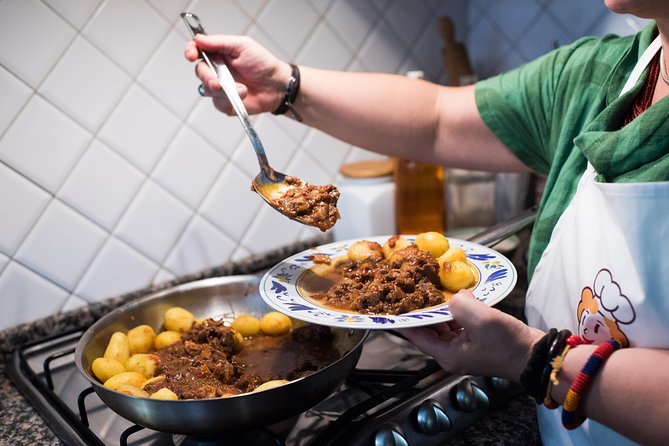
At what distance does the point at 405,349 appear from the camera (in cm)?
108

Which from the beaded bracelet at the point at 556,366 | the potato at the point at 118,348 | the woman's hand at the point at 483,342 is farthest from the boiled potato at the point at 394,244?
the potato at the point at 118,348

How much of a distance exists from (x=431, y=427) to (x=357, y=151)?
0.90 m

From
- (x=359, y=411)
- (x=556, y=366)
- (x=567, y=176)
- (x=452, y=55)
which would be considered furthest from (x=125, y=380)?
(x=452, y=55)

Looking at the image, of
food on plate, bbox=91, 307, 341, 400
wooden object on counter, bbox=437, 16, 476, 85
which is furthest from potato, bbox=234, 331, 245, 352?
wooden object on counter, bbox=437, 16, 476, 85

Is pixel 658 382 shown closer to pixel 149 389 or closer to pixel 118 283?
pixel 149 389

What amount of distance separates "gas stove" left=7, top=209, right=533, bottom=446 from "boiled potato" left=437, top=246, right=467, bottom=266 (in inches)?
6.4

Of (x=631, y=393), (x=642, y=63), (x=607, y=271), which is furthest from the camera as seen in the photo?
(x=642, y=63)

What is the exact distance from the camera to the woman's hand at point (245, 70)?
100 centimetres

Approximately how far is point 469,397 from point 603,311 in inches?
8.6

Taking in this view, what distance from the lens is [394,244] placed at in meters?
0.95

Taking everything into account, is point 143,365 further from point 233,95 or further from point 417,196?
point 417,196

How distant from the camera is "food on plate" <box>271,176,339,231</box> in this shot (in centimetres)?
85

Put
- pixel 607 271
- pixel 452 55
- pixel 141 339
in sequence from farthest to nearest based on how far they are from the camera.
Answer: pixel 452 55 → pixel 141 339 → pixel 607 271

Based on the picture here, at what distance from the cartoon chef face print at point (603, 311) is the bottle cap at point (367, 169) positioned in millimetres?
722
